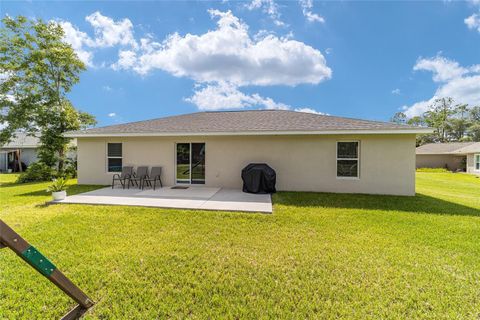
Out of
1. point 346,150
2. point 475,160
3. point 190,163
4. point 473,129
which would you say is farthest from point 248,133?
point 473,129

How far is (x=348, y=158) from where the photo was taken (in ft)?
26.2

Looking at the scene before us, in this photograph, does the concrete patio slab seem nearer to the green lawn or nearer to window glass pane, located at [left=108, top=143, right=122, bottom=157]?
the green lawn

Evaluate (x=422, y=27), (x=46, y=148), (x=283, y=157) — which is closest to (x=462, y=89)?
(x=422, y=27)

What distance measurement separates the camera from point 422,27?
33.1 feet

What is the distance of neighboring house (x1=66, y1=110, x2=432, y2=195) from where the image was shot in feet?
25.0

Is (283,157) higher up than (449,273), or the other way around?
(283,157)

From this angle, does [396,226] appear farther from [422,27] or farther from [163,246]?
[422,27]

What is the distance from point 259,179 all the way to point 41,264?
637 centimetres

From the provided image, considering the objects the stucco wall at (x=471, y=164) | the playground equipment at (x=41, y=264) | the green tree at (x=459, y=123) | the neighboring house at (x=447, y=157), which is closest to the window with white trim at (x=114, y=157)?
the playground equipment at (x=41, y=264)

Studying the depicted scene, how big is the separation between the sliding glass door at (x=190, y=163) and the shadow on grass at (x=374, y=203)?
3.72 metres

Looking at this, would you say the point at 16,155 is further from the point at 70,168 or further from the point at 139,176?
the point at 139,176

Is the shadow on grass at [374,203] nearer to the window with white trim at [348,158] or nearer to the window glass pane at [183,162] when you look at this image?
the window with white trim at [348,158]

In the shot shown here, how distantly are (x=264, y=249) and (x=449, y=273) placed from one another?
109 inches

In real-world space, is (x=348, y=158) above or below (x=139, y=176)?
above
